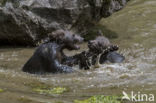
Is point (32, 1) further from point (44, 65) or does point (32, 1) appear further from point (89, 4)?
point (44, 65)

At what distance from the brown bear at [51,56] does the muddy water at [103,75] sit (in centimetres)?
24

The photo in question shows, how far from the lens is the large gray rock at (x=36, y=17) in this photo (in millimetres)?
8953

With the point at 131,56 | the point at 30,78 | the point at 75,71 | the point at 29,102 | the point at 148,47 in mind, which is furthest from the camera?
the point at 148,47

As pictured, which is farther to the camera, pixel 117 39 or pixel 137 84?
pixel 117 39

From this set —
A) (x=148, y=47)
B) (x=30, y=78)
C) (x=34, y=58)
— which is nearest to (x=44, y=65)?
(x=34, y=58)

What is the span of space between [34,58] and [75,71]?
0.92m

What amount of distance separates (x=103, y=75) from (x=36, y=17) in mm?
3575

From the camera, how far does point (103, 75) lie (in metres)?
6.32

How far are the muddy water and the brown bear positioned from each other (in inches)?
9.5

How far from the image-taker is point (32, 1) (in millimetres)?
9148

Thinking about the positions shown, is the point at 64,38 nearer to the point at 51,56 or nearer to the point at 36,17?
the point at 51,56

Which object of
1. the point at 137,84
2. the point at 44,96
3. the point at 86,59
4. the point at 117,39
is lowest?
the point at 117,39

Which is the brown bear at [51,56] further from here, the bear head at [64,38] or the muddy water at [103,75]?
the muddy water at [103,75]

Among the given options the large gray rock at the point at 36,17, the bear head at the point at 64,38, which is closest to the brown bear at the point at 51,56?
the bear head at the point at 64,38
